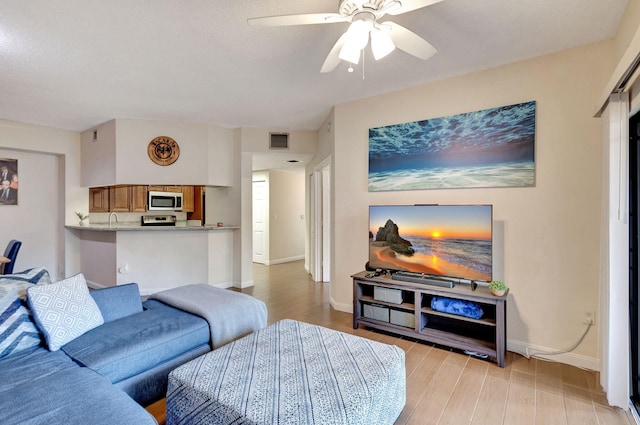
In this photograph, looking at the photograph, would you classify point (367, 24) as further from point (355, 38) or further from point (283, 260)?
point (283, 260)

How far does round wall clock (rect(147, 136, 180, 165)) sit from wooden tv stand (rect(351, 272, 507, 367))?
3244mm

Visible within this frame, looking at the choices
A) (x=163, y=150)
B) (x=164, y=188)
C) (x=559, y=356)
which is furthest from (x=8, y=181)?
(x=559, y=356)

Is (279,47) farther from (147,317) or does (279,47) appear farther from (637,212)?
(637,212)

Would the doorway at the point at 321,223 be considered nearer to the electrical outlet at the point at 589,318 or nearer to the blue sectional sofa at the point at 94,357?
the blue sectional sofa at the point at 94,357

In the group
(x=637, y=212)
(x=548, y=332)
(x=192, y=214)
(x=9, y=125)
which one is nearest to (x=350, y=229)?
(x=548, y=332)

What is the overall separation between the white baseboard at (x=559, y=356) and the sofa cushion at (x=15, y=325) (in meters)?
3.47

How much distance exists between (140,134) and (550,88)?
4827 millimetres

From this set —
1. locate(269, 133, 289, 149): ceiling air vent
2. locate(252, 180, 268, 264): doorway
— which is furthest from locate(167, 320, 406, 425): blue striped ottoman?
locate(252, 180, 268, 264): doorway

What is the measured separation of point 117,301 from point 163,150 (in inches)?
111

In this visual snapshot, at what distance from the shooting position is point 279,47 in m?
2.45

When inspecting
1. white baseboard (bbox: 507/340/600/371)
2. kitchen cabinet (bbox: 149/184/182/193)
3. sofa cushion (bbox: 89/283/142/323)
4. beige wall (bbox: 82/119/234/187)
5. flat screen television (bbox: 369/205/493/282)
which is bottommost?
white baseboard (bbox: 507/340/600/371)

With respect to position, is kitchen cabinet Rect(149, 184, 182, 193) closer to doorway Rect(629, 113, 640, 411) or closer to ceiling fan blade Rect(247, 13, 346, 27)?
ceiling fan blade Rect(247, 13, 346, 27)

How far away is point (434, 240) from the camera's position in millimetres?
2865

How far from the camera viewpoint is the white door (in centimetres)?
709
